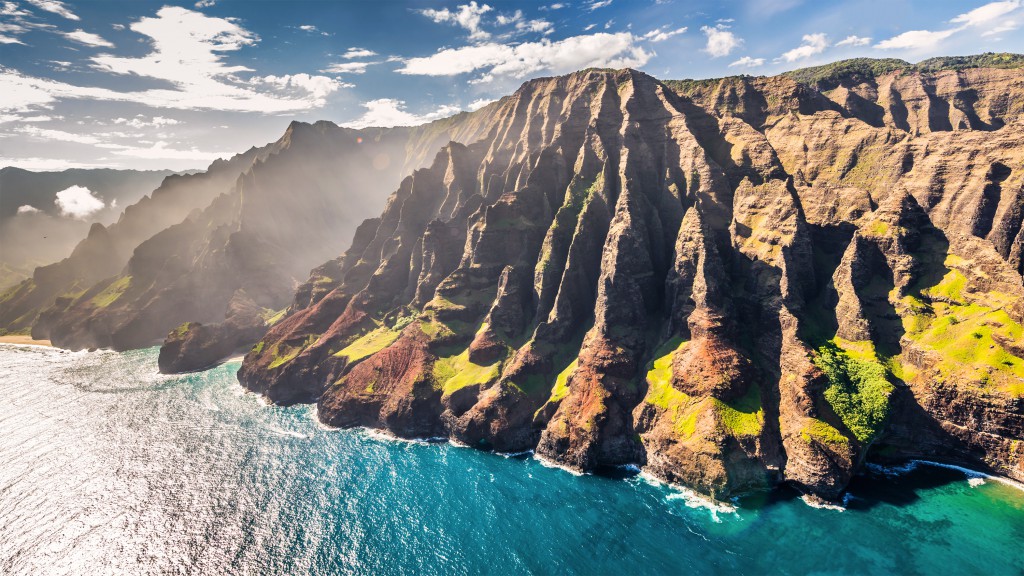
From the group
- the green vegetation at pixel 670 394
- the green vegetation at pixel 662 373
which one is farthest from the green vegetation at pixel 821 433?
the green vegetation at pixel 662 373

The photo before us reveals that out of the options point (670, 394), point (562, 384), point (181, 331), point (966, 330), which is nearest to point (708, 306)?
point (670, 394)

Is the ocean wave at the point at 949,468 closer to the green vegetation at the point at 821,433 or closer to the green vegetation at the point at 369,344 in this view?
the green vegetation at the point at 821,433

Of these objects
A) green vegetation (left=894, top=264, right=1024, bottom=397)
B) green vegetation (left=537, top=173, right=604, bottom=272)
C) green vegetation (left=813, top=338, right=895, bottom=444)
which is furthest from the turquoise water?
green vegetation (left=537, top=173, right=604, bottom=272)

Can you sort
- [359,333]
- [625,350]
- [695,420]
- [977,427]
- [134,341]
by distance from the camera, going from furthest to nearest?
[134,341], [359,333], [625,350], [695,420], [977,427]

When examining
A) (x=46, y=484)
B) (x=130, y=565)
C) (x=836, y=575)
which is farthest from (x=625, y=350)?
(x=46, y=484)

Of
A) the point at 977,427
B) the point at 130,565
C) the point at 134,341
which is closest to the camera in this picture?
the point at 130,565

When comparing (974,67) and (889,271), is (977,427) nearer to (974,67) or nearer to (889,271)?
(889,271)

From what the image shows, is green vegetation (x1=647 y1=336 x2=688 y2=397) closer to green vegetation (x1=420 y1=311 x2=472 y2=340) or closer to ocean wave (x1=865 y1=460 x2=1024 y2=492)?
ocean wave (x1=865 y1=460 x2=1024 y2=492)
